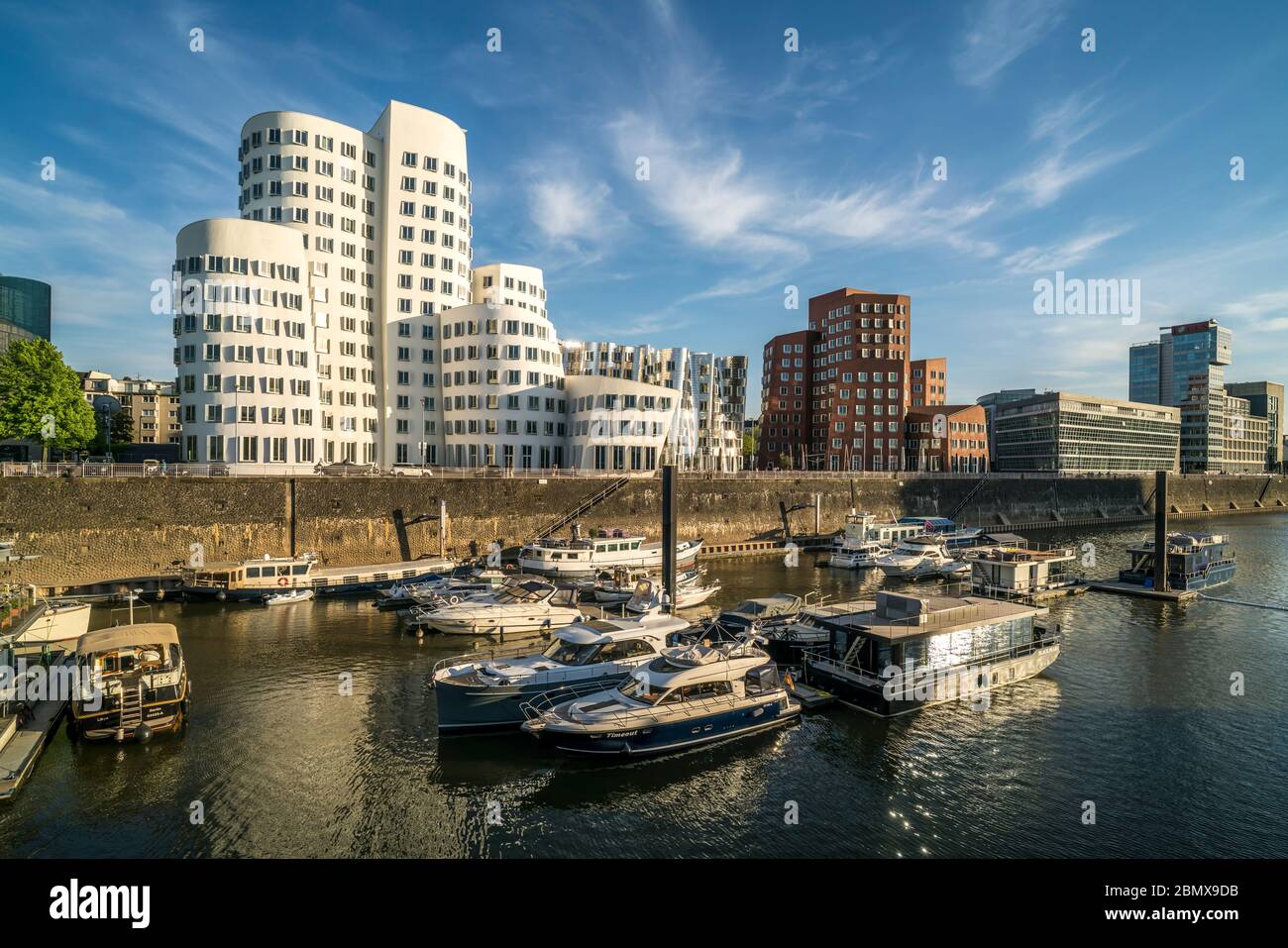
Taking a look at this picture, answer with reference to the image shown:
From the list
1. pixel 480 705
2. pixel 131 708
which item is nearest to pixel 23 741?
pixel 131 708

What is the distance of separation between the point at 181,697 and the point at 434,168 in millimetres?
85979

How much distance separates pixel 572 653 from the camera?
29.8 m

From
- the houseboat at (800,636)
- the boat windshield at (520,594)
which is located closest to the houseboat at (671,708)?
the houseboat at (800,636)

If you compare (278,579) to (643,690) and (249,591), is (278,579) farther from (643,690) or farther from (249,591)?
(643,690)

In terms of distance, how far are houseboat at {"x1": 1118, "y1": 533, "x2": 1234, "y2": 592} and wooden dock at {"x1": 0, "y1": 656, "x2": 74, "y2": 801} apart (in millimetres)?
72141

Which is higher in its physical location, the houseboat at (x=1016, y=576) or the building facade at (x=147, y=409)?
the building facade at (x=147, y=409)

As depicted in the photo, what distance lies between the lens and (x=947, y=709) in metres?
30.1

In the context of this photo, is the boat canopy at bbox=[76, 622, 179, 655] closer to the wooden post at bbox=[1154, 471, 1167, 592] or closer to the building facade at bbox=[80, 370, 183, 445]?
the wooden post at bbox=[1154, 471, 1167, 592]

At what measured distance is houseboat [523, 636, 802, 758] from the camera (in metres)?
24.9

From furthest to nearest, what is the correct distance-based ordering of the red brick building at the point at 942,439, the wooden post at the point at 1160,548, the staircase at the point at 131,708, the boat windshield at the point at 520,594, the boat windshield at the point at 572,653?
the red brick building at the point at 942,439
the wooden post at the point at 1160,548
the boat windshield at the point at 520,594
the boat windshield at the point at 572,653
the staircase at the point at 131,708

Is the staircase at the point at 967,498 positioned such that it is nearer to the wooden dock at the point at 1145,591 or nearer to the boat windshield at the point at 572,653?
the wooden dock at the point at 1145,591

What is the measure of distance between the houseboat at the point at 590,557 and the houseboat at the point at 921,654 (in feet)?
87.1

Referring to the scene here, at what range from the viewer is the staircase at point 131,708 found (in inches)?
1001

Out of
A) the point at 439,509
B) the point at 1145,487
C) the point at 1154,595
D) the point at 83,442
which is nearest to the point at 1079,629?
the point at 1154,595
